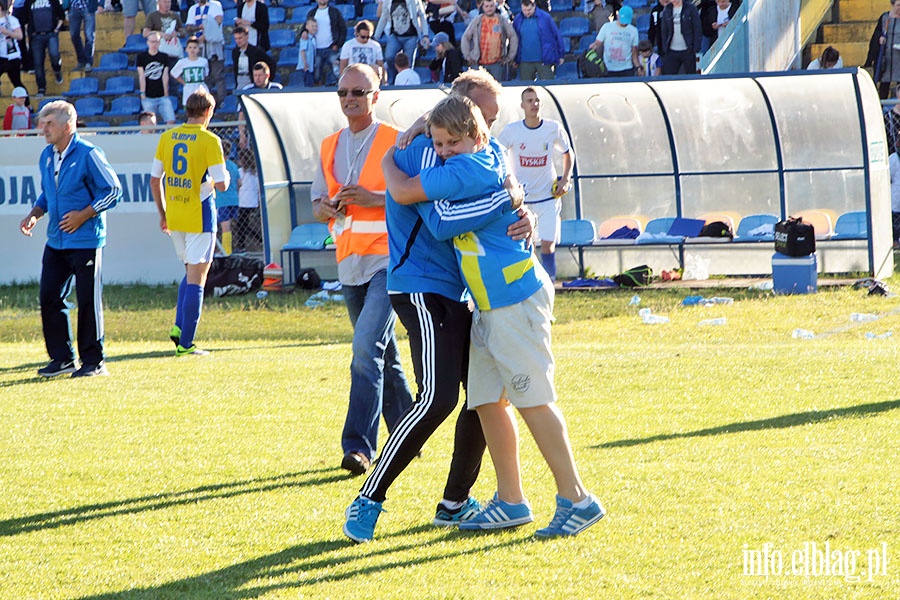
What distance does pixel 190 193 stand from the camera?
10148 mm

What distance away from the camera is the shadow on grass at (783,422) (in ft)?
21.7

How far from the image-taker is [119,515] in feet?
17.9

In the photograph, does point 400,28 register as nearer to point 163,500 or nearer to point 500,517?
point 163,500

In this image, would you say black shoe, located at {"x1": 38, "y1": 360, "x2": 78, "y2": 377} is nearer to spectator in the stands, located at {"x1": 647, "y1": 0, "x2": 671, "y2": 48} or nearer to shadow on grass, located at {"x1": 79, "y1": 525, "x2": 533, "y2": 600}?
shadow on grass, located at {"x1": 79, "y1": 525, "x2": 533, "y2": 600}

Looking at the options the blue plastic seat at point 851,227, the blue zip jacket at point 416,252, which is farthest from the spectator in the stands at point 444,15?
the blue zip jacket at point 416,252

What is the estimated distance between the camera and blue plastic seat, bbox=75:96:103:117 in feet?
77.3

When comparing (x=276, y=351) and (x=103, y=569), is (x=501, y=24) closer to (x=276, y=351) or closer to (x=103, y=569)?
(x=276, y=351)

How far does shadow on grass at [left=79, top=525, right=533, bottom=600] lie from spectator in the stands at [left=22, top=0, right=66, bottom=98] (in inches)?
834

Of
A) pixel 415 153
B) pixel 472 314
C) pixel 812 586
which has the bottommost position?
pixel 812 586

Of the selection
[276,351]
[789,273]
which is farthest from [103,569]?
[789,273]

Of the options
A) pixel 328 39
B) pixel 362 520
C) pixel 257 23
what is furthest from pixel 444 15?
pixel 362 520

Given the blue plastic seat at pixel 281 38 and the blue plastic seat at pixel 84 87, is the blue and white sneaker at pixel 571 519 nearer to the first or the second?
→ the blue plastic seat at pixel 281 38

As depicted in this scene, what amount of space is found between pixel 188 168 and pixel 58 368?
192cm

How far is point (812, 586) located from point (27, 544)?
3027 mm
